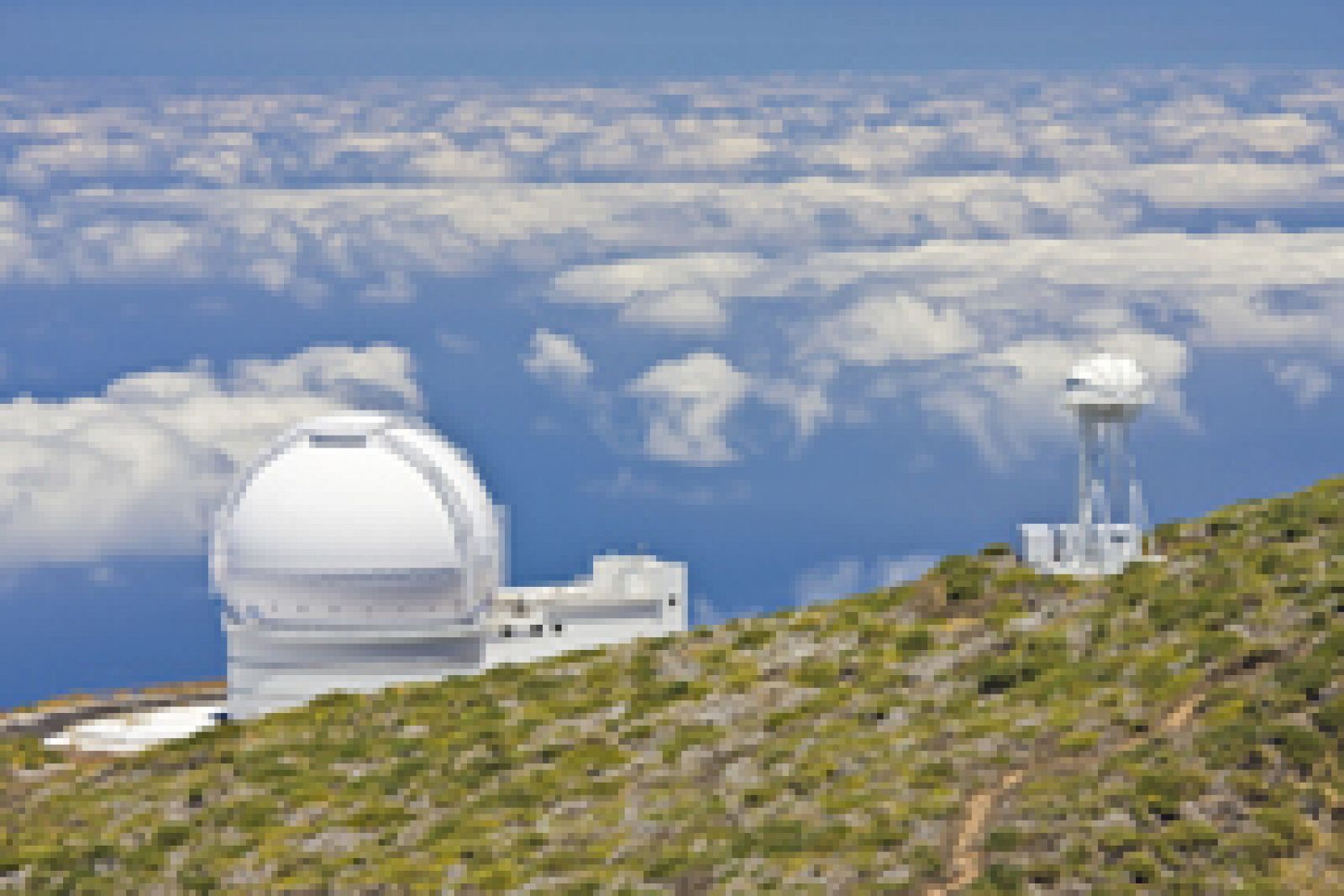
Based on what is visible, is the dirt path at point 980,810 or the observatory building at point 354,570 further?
the observatory building at point 354,570

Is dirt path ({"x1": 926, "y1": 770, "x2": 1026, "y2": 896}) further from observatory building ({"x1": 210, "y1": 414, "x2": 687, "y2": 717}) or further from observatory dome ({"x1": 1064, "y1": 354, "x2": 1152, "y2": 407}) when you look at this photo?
observatory building ({"x1": 210, "y1": 414, "x2": 687, "y2": 717})

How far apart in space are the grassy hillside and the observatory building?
12961mm

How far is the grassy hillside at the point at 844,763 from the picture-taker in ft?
124

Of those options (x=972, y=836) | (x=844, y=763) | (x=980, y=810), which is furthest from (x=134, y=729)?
(x=972, y=836)

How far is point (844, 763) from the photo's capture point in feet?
150

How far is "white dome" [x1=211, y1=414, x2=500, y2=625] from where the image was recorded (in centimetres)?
7588

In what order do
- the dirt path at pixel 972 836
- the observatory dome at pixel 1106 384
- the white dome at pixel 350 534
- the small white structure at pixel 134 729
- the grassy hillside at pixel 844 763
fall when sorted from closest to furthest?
the dirt path at pixel 972 836 → the grassy hillside at pixel 844 763 → the observatory dome at pixel 1106 384 → the white dome at pixel 350 534 → the small white structure at pixel 134 729

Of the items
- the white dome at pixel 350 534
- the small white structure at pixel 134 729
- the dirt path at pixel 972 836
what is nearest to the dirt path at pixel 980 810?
the dirt path at pixel 972 836

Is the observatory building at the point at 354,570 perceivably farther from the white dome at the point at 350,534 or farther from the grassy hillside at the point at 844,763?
the grassy hillside at the point at 844,763

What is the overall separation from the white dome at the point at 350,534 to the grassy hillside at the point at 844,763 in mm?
13306

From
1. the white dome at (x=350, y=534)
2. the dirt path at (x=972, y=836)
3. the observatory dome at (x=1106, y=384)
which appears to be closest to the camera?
the dirt path at (x=972, y=836)

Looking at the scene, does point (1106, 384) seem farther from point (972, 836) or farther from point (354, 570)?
point (354, 570)

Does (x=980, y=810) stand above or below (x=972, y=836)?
above

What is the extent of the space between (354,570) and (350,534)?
1208mm
